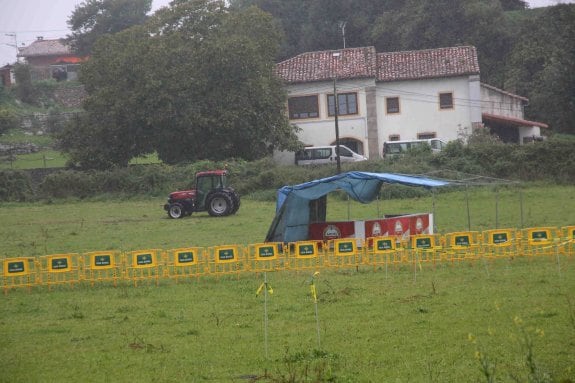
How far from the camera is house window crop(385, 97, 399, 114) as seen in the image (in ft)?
192

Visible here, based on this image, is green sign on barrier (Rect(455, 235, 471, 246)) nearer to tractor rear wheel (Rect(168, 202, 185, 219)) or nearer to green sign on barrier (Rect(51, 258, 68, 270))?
green sign on barrier (Rect(51, 258, 68, 270))

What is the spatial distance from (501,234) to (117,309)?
8.94 m

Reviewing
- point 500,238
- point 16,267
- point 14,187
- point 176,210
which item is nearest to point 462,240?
point 500,238

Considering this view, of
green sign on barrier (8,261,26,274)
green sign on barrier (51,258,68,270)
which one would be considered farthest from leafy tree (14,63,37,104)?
green sign on barrier (51,258,68,270)

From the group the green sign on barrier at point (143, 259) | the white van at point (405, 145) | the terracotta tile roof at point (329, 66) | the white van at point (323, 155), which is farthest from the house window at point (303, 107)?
the green sign on barrier at point (143, 259)

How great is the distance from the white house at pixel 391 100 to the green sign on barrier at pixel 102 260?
38.4 meters

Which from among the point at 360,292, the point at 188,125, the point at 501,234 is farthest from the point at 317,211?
the point at 188,125

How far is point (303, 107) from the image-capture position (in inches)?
2334

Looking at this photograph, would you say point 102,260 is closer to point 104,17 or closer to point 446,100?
point 446,100

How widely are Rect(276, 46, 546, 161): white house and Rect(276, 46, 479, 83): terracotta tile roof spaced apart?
2.4 inches

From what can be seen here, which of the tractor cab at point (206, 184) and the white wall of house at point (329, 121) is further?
the white wall of house at point (329, 121)

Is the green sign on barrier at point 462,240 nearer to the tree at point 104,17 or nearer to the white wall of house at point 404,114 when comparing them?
the white wall of house at point 404,114

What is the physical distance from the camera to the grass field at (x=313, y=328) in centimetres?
1127

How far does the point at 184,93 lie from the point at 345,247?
108ft
